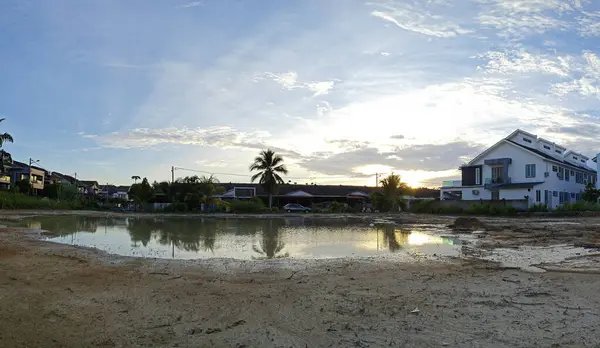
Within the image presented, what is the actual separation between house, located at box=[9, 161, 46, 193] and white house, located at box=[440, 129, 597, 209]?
63.2 metres

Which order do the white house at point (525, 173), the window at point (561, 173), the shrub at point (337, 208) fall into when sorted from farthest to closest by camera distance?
the shrub at point (337, 208)
the window at point (561, 173)
the white house at point (525, 173)

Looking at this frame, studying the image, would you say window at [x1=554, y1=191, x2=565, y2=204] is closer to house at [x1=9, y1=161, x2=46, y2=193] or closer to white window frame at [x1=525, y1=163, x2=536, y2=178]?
white window frame at [x1=525, y1=163, x2=536, y2=178]

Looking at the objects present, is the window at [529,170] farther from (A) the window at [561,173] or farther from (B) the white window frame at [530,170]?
Answer: (A) the window at [561,173]

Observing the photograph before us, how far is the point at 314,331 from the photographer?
5.77m

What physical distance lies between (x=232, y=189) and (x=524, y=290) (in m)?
71.9

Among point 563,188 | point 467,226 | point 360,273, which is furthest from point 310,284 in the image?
point 563,188

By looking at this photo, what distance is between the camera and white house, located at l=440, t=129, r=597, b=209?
161 ft

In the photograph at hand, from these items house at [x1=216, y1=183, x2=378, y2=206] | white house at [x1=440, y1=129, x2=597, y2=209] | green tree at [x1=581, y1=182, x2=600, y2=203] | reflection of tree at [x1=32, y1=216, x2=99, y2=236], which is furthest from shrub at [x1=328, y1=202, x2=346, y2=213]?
reflection of tree at [x1=32, y1=216, x2=99, y2=236]

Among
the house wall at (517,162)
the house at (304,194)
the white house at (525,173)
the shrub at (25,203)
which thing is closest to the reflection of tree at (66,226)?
the shrub at (25,203)

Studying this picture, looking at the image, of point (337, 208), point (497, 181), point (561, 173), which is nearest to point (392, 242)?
point (337, 208)

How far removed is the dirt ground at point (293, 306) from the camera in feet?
17.8

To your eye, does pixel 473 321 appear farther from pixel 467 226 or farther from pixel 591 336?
pixel 467 226

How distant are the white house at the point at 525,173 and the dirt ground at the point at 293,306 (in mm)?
43193

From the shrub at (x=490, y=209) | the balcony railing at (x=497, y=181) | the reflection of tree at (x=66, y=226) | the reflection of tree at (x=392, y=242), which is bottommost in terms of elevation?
the reflection of tree at (x=66, y=226)
